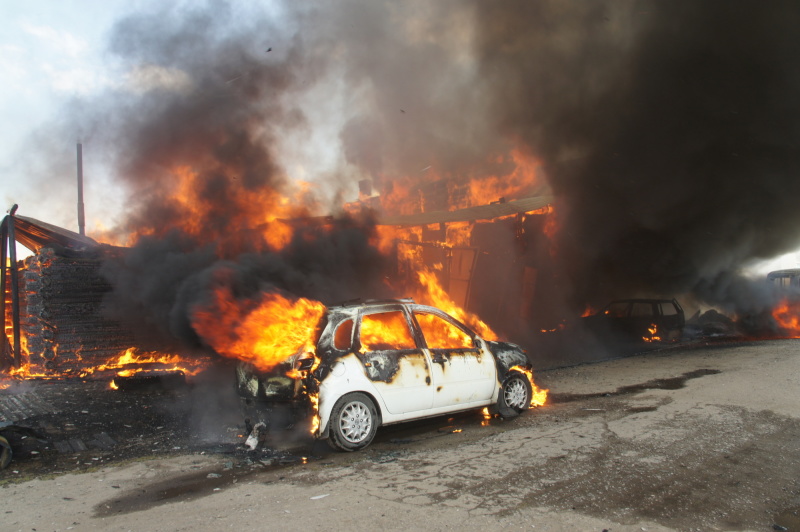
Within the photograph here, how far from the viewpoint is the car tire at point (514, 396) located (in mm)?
6633

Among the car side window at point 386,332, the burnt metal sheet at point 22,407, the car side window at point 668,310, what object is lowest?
the burnt metal sheet at point 22,407

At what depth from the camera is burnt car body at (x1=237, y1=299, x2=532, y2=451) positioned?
5.36m

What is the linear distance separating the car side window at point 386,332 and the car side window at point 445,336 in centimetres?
36

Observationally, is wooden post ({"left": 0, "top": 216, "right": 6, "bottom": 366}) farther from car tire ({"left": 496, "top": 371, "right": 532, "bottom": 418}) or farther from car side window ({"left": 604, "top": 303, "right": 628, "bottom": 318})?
car side window ({"left": 604, "top": 303, "right": 628, "bottom": 318})

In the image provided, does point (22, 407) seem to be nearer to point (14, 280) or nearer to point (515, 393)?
point (14, 280)

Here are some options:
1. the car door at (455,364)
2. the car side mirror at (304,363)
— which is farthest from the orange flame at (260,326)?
the car door at (455,364)

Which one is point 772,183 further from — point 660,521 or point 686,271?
point 660,521

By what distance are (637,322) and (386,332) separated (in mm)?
11324

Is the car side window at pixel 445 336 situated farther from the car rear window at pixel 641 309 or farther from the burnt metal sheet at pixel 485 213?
the car rear window at pixel 641 309

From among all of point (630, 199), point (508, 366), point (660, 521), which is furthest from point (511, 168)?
point (660, 521)

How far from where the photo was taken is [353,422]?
5.43 m

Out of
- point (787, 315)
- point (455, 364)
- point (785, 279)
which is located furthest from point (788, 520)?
point (785, 279)

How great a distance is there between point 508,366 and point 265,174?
6.25 m

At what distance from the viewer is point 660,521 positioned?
11.7ft
